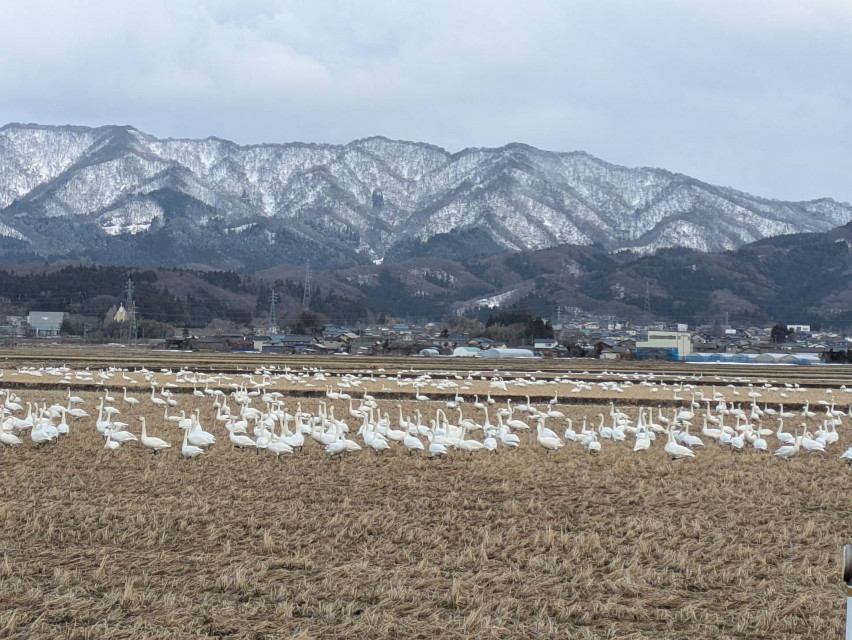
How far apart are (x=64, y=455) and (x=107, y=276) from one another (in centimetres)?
13237

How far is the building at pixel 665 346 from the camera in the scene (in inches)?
3474

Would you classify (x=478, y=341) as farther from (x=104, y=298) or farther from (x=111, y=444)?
(x=111, y=444)

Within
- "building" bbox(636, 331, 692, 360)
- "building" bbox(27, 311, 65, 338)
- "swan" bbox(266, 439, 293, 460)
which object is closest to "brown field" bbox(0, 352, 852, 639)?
"swan" bbox(266, 439, 293, 460)

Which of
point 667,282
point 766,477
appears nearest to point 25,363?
point 766,477

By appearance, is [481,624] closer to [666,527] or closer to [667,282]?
[666,527]

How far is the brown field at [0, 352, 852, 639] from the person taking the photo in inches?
288

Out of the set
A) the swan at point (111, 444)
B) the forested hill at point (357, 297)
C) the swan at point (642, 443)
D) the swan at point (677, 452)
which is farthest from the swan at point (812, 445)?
the forested hill at point (357, 297)

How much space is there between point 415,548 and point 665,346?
278 feet

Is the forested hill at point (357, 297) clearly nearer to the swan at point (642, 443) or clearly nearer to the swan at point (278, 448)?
the swan at point (278, 448)

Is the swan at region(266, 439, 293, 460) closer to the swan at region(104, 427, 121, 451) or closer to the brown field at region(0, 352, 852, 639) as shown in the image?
the brown field at region(0, 352, 852, 639)

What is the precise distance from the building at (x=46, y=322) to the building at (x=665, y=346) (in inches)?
2858

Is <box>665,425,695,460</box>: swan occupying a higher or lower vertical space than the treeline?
lower

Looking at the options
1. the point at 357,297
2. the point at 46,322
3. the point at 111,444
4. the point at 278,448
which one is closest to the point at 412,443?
the point at 278,448

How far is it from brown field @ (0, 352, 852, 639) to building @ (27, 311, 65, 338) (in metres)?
107
